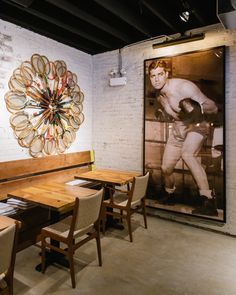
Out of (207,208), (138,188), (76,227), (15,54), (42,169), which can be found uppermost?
(15,54)

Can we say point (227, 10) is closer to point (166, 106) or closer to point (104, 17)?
point (166, 106)

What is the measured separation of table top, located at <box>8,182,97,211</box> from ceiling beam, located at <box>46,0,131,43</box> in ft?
7.25

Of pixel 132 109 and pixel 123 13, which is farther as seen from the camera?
pixel 132 109

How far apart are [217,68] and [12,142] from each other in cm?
309

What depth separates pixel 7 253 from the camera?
166 centimetres

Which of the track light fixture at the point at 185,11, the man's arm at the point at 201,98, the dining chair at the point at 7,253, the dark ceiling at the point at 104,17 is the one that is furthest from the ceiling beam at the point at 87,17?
the dining chair at the point at 7,253

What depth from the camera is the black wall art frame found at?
137 inches

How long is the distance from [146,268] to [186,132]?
2022 millimetres

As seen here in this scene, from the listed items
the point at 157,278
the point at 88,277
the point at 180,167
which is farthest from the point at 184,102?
the point at 88,277

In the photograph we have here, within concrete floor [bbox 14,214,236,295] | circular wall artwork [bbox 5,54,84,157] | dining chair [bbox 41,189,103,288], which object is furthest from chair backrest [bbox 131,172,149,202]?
circular wall artwork [bbox 5,54,84,157]

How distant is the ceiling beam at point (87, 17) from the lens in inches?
116

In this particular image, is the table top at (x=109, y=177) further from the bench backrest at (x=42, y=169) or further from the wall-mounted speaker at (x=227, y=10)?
the wall-mounted speaker at (x=227, y=10)

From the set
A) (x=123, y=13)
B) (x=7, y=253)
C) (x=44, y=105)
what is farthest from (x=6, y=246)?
(x=123, y=13)

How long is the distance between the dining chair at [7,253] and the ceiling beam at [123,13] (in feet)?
8.66
